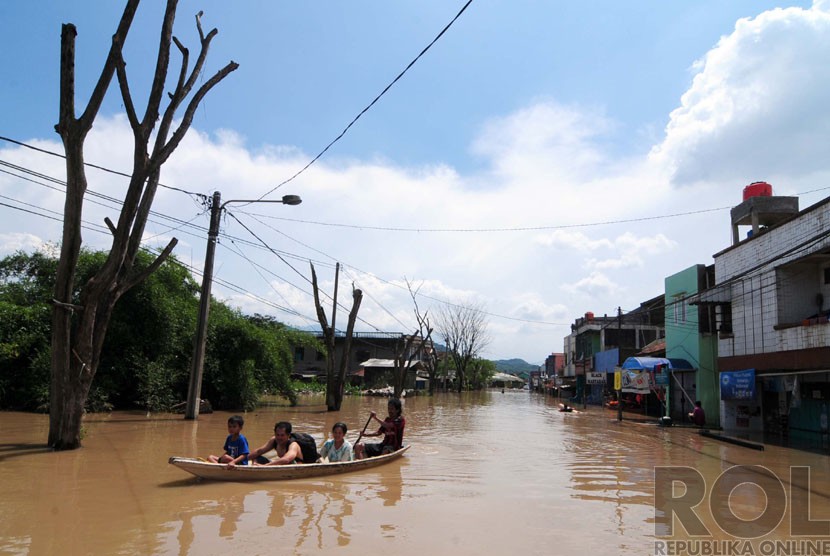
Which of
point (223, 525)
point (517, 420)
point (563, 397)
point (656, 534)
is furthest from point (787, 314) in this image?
point (563, 397)

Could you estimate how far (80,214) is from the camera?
36.6 feet

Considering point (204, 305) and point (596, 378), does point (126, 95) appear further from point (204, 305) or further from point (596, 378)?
point (596, 378)

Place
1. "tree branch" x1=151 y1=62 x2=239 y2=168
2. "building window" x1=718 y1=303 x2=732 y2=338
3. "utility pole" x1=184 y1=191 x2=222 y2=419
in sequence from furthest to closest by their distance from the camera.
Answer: "building window" x1=718 y1=303 x2=732 y2=338, "utility pole" x1=184 y1=191 x2=222 y2=419, "tree branch" x1=151 y1=62 x2=239 y2=168

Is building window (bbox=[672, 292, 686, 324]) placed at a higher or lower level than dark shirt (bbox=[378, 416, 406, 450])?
higher

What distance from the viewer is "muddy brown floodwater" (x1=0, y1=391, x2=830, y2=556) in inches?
254

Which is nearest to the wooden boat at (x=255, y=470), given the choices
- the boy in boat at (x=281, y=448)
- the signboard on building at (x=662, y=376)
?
the boy in boat at (x=281, y=448)

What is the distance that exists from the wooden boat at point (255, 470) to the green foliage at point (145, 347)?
39.0ft

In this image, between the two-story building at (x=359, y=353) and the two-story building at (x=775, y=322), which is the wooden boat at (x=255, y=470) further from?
the two-story building at (x=359, y=353)

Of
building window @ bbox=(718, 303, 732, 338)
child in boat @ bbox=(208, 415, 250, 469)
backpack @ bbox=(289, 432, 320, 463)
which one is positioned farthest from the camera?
building window @ bbox=(718, 303, 732, 338)

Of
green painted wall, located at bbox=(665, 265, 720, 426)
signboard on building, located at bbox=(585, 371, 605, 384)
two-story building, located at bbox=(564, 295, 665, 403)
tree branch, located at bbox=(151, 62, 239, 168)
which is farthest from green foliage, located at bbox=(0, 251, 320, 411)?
two-story building, located at bbox=(564, 295, 665, 403)

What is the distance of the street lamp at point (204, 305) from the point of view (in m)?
18.2

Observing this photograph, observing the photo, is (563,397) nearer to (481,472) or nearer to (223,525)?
(481,472)

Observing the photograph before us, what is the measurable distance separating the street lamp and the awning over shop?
1614 cm

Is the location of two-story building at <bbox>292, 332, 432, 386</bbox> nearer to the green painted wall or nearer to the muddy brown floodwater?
the green painted wall
